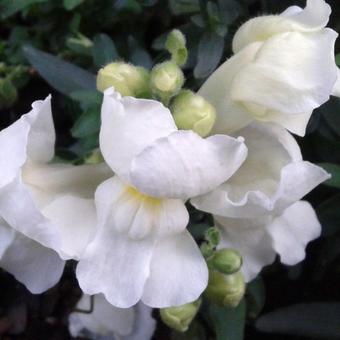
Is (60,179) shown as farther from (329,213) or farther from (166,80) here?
(329,213)

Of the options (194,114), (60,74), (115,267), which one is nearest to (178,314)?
(115,267)

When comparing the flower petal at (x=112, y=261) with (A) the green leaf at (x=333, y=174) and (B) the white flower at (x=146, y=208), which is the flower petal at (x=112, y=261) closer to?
(B) the white flower at (x=146, y=208)

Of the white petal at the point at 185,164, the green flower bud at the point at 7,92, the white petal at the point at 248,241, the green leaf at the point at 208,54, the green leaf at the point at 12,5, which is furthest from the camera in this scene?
the green flower bud at the point at 7,92

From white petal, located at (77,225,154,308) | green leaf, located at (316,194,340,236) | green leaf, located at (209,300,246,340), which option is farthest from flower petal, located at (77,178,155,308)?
green leaf, located at (316,194,340,236)

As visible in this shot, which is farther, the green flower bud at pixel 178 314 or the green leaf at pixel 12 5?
the green leaf at pixel 12 5

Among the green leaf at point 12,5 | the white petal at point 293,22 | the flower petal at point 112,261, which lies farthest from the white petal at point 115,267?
the green leaf at point 12,5

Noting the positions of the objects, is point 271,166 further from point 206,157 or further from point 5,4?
point 5,4

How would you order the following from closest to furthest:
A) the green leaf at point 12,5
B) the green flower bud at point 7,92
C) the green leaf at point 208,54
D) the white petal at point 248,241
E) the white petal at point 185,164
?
the white petal at point 185,164, the white petal at point 248,241, the green leaf at point 208,54, the green leaf at point 12,5, the green flower bud at point 7,92

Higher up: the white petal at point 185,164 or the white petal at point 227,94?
the white petal at point 185,164
